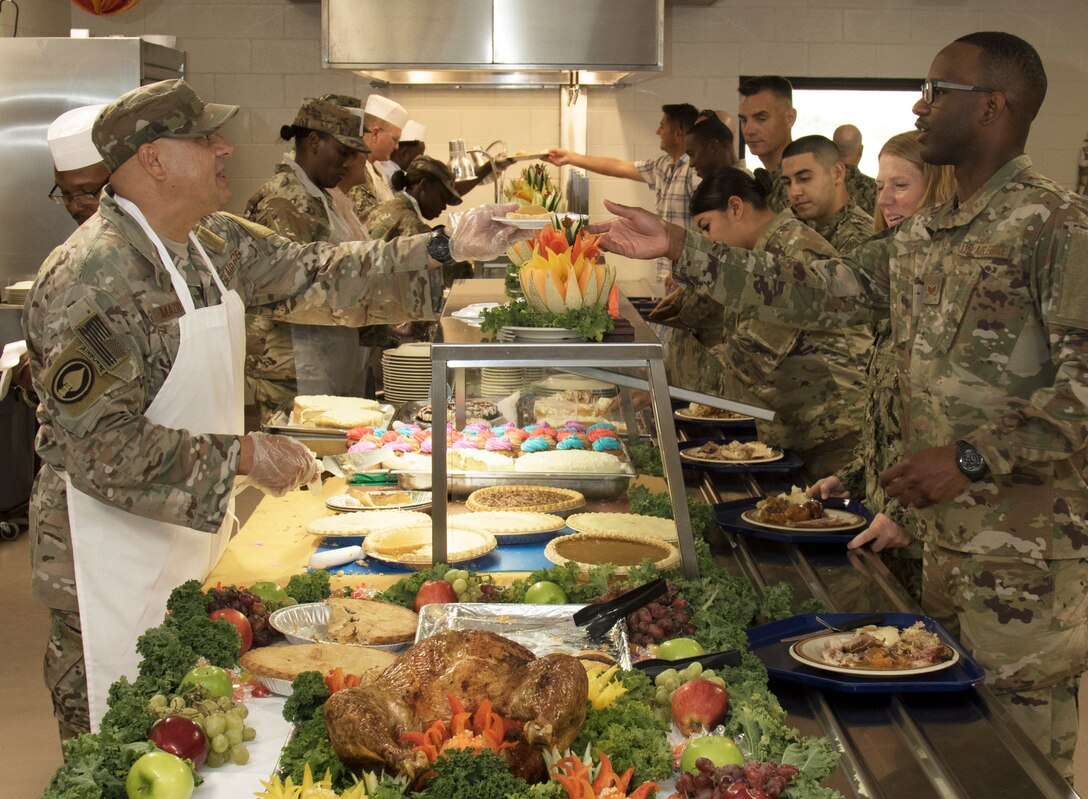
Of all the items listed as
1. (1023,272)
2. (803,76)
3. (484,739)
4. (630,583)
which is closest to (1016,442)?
(1023,272)

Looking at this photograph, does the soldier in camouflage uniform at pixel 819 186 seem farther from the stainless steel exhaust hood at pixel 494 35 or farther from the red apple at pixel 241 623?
the red apple at pixel 241 623

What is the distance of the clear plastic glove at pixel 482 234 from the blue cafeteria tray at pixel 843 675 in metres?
1.46

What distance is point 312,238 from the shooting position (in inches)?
196

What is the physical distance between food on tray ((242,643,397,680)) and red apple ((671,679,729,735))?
49 centimetres

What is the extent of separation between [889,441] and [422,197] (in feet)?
14.3

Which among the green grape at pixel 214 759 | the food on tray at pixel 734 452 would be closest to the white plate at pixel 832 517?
the food on tray at pixel 734 452

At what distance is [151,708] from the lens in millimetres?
1787

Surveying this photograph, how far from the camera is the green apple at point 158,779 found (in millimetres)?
1584

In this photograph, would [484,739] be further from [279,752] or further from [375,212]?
[375,212]

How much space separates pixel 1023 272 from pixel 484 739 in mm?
1619

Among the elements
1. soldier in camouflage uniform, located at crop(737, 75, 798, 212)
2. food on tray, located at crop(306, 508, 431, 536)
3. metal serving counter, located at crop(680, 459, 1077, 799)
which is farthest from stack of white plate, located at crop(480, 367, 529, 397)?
soldier in camouflage uniform, located at crop(737, 75, 798, 212)

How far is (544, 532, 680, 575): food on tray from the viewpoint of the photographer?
2.52 metres

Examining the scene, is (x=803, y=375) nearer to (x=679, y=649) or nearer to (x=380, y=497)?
(x=380, y=497)

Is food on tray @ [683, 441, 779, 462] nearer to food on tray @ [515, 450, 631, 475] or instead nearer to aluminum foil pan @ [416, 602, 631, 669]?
food on tray @ [515, 450, 631, 475]
